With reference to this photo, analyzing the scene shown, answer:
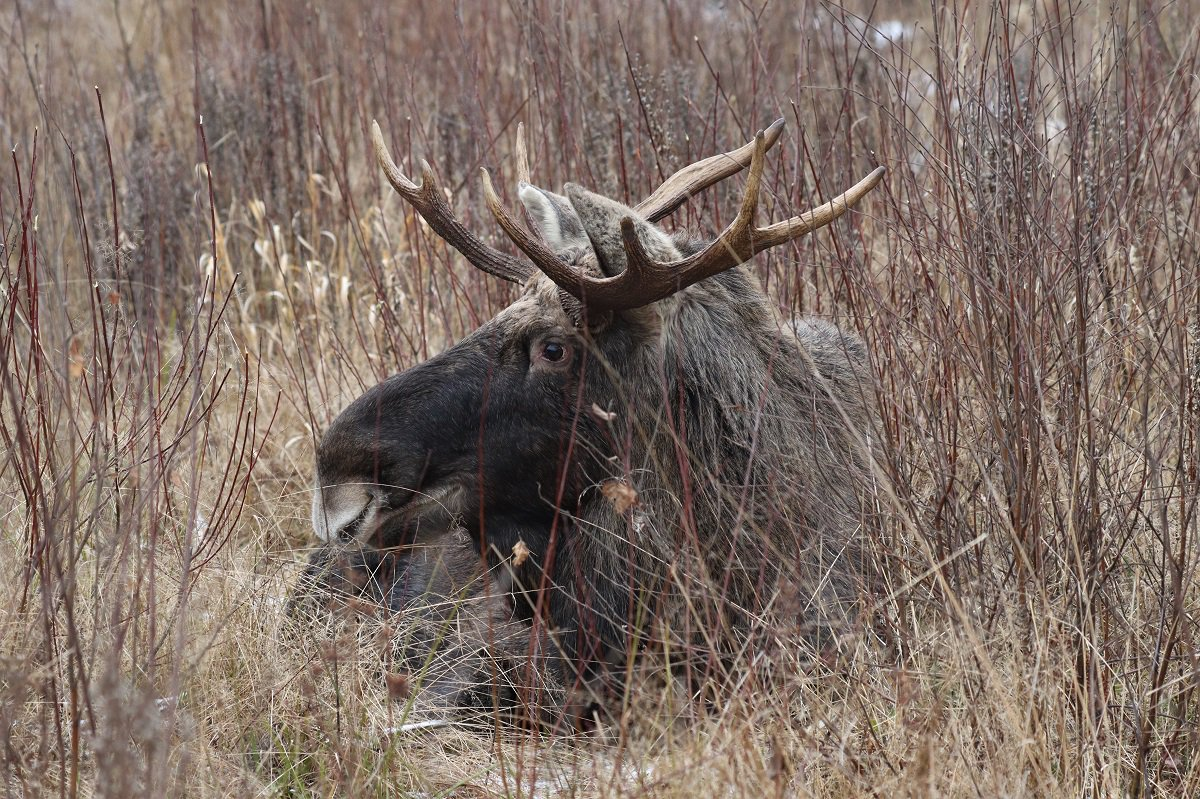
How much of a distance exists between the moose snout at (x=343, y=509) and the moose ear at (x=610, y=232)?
0.95m

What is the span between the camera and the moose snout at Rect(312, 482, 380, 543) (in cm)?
374

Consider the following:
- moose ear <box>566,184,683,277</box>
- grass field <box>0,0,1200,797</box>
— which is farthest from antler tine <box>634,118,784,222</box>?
moose ear <box>566,184,683,277</box>

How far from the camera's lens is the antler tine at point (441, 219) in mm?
3881

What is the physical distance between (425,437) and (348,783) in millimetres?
1236

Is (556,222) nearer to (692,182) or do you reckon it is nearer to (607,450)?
(692,182)

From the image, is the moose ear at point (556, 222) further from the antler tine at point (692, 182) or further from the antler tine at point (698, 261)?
→ the antler tine at point (698, 261)

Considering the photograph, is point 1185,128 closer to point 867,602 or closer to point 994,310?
point 994,310

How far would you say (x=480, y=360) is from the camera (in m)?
3.73

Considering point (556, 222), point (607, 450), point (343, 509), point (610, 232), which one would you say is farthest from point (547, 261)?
point (343, 509)

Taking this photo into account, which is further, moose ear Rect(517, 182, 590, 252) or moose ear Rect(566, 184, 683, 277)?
moose ear Rect(517, 182, 590, 252)

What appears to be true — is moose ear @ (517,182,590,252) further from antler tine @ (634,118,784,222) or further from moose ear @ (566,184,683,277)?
moose ear @ (566,184,683,277)

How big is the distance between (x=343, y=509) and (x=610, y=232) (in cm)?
112

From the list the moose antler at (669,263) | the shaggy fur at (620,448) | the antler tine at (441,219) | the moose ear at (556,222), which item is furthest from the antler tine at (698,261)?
the antler tine at (441,219)

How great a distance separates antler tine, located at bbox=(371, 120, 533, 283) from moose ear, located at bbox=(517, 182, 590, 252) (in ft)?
0.82
